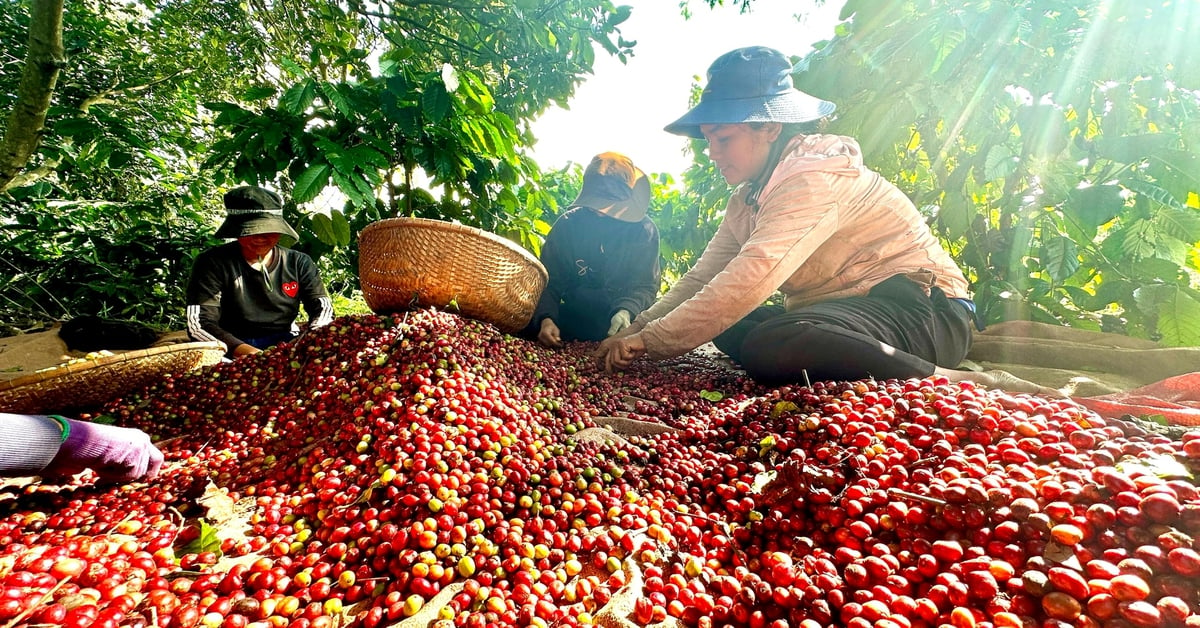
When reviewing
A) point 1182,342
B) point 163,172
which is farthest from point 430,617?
point 163,172

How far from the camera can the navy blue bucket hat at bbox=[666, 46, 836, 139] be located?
246 centimetres

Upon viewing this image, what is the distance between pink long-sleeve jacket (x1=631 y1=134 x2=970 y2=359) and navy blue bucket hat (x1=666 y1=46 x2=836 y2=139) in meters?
0.19

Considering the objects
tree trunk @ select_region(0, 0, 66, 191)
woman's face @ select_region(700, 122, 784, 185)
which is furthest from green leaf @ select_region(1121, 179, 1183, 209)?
tree trunk @ select_region(0, 0, 66, 191)

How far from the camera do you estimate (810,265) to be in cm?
268

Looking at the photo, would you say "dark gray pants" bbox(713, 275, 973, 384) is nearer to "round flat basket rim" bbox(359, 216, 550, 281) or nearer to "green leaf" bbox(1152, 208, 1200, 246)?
"green leaf" bbox(1152, 208, 1200, 246)

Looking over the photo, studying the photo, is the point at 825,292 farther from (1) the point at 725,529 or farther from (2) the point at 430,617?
(2) the point at 430,617

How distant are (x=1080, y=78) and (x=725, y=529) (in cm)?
364

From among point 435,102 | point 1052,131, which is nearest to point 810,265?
point 1052,131

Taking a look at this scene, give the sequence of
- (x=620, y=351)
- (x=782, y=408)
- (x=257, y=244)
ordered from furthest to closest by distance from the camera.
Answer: (x=257, y=244) → (x=620, y=351) → (x=782, y=408)

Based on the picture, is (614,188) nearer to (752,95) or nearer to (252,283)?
(752,95)

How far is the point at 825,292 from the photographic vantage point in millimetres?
2732

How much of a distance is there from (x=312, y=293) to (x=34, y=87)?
2031mm

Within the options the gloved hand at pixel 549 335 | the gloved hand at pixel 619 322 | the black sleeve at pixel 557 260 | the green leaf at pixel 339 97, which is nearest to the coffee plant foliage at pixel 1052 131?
the gloved hand at pixel 619 322

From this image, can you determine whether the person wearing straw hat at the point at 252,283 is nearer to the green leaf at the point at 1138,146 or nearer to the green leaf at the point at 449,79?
the green leaf at the point at 449,79
